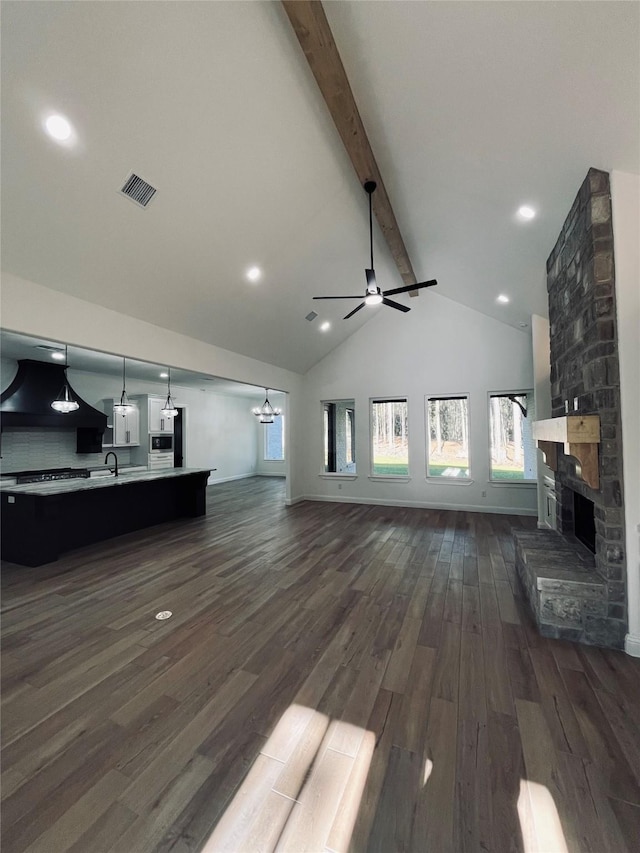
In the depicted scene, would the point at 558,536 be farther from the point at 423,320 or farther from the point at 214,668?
the point at 423,320

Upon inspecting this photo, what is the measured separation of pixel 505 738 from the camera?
1.70 meters

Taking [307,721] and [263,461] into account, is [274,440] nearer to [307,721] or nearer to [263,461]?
[263,461]

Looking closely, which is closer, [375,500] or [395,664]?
[395,664]

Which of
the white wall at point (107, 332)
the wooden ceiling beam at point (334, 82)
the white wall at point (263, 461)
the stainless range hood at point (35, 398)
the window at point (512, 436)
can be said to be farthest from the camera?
the white wall at point (263, 461)

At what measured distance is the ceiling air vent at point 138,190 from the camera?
8.91 ft

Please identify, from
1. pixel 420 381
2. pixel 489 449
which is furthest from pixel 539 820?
pixel 420 381

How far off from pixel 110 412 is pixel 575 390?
325 inches

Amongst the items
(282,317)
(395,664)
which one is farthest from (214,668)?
(282,317)

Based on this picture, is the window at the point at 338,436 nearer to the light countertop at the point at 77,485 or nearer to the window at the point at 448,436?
the window at the point at 448,436

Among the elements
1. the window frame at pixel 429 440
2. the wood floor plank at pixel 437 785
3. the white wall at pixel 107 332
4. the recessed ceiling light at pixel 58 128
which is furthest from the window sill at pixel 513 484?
the recessed ceiling light at pixel 58 128

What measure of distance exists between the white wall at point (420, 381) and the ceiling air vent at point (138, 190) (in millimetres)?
5111

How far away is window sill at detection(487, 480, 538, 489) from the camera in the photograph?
245 inches

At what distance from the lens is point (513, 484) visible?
635 cm

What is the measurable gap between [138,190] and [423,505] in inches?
255
